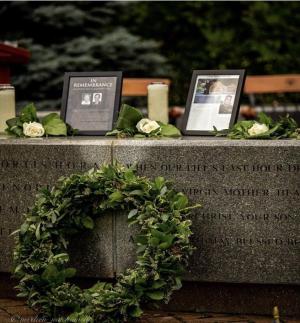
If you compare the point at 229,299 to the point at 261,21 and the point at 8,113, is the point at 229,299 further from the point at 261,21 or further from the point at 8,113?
the point at 261,21

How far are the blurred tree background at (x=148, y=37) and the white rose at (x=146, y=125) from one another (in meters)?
5.62

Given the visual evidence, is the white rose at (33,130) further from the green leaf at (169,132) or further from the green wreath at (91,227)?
the green leaf at (169,132)

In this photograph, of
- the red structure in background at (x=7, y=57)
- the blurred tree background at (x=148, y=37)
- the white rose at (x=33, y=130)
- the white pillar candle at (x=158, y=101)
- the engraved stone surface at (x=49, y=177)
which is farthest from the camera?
the blurred tree background at (x=148, y=37)

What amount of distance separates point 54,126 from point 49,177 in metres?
0.47

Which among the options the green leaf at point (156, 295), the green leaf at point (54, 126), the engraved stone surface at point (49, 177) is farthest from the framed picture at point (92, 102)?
the green leaf at point (156, 295)

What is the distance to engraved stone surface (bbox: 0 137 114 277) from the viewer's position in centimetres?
557

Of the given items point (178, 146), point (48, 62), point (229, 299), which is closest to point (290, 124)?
point (178, 146)

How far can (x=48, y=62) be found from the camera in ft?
41.7

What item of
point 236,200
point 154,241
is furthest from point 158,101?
point 154,241

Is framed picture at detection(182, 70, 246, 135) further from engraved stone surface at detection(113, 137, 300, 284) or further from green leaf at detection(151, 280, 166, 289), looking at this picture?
green leaf at detection(151, 280, 166, 289)

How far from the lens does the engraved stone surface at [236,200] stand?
533 cm

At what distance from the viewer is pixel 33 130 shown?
19.3 ft

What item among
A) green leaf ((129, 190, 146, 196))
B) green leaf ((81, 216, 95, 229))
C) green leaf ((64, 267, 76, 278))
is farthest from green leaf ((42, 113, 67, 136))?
green leaf ((64, 267, 76, 278))

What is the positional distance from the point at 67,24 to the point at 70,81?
6.99 metres
